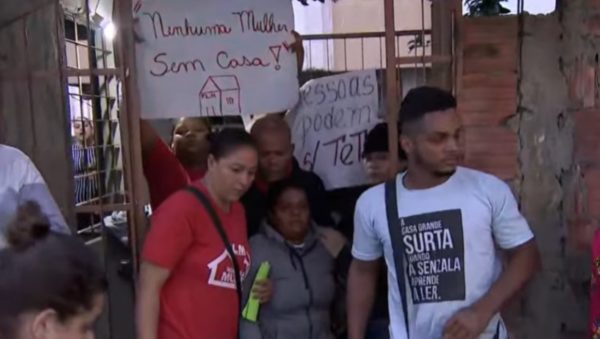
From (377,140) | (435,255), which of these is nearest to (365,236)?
(435,255)

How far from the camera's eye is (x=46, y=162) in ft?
11.8

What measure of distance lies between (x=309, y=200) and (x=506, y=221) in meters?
0.99

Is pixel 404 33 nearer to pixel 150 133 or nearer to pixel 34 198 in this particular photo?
pixel 150 133

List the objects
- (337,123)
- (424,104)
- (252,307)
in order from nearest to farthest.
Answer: (424,104)
(252,307)
(337,123)

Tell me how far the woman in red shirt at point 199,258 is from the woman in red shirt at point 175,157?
24.0 inches

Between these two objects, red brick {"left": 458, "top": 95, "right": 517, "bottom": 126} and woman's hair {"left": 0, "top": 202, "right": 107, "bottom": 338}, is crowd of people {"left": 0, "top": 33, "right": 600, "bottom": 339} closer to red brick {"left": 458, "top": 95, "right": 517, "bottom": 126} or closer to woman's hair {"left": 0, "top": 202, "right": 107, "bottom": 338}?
red brick {"left": 458, "top": 95, "right": 517, "bottom": 126}

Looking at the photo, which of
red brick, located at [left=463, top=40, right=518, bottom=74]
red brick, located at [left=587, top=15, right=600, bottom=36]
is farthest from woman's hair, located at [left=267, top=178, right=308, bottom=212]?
red brick, located at [left=587, top=15, right=600, bottom=36]

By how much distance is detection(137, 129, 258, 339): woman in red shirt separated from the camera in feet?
9.47

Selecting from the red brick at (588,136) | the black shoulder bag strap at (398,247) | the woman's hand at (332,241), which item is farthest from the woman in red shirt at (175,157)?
the red brick at (588,136)

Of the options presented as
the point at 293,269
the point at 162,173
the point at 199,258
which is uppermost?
the point at 162,173

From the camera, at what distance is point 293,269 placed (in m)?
3.31

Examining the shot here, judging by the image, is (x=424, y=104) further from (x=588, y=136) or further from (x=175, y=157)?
(x=175, y=157)

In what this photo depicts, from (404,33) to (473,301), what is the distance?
2158 mm

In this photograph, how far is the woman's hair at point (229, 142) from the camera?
120 inches
